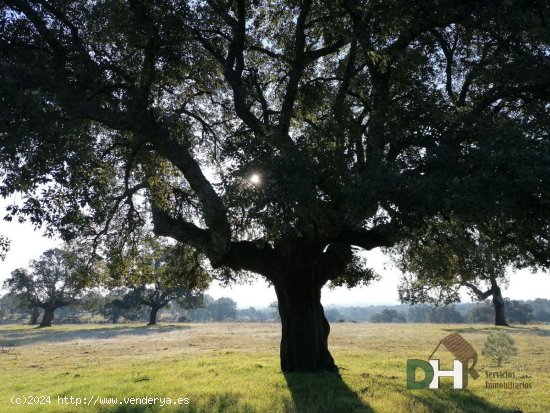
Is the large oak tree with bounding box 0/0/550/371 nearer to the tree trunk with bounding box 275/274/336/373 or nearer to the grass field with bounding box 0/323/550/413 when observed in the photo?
the tree trunk with bounding box 275/274/336/373

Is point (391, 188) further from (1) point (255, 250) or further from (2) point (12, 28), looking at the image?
(2) point (12, 28)

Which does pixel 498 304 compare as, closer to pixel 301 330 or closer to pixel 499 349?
pixel 499 349

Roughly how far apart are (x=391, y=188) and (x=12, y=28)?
1260 cm

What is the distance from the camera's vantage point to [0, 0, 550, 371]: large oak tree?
1056 centimetres

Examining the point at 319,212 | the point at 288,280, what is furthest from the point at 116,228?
the point at 319,212

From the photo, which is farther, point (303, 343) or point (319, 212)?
point (303, 343)

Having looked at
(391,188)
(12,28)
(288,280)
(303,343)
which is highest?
(12,28)

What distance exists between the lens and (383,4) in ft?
40.1

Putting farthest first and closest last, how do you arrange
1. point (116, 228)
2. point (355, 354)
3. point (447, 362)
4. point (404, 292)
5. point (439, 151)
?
point (404, 292)
point (355, 354)
point (447, 362)
point (116, 228)
point (439, 151)

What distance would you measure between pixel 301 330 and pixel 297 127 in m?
9.27

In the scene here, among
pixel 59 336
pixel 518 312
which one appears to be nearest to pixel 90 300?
pixel 59 336

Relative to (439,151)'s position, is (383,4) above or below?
above

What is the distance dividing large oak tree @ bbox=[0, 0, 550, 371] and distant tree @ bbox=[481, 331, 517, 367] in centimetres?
1025

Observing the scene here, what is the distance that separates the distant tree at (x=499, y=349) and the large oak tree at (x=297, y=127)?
33.6 feet
